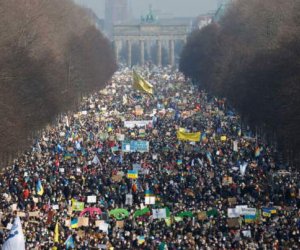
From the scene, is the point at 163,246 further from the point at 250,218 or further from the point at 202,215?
the point at 250,218

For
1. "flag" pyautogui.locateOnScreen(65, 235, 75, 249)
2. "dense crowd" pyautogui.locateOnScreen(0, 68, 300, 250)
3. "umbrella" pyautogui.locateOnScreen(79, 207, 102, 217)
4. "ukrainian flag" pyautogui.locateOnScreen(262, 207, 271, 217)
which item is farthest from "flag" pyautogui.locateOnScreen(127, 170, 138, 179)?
"flag" pyautogui.locateOnScreen(65, 235, 75, 249)

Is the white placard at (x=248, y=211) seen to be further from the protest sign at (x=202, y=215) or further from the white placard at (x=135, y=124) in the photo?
the white placard at (x=135, y=124)

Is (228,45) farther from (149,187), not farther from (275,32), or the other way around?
(149,187)

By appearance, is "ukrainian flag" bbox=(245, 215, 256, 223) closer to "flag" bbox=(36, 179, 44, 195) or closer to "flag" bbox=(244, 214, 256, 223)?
"flag" bbox=(244, 214, 256, 223)

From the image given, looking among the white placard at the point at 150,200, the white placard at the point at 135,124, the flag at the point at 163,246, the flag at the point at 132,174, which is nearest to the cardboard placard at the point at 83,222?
the white placard at the point at 150,200

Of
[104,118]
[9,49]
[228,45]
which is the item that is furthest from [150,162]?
[228,45]

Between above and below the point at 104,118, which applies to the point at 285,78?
above
